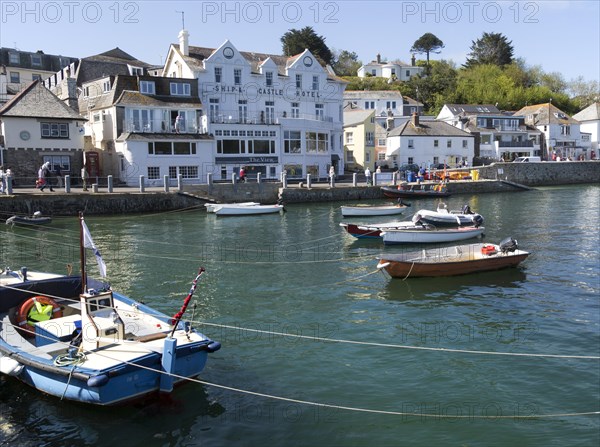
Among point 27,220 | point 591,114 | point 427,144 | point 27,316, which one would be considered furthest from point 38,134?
point 591,114

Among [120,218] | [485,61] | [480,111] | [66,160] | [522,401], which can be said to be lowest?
[522,401]

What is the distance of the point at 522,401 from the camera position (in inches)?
486

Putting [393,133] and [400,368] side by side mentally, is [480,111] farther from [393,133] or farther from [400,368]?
[400,368]

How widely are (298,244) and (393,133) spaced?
173 ft

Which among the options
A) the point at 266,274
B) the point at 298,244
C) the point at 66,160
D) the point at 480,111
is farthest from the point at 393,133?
the point at 266,274

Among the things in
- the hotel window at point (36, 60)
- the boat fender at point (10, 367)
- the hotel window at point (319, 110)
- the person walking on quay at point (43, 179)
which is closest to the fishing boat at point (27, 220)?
the person walking on quay at point (43, 179)

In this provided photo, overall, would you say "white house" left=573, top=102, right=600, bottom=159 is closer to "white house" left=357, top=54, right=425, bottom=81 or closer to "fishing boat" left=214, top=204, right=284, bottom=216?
"white house" left=357, top=54, right=425, bottom=81

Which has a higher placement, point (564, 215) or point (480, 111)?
point (480, 111)

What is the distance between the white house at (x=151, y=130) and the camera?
53875mm

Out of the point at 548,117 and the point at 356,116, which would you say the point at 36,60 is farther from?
the point at 548,117

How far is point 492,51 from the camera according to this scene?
129 m

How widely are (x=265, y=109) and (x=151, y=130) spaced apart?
14.4 meters

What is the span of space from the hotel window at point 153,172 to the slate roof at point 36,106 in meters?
7.66

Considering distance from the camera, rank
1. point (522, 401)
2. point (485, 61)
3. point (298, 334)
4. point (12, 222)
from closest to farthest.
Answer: point (522, 401) → point (298, 334) → point (12, 222) → point (485, 61)
